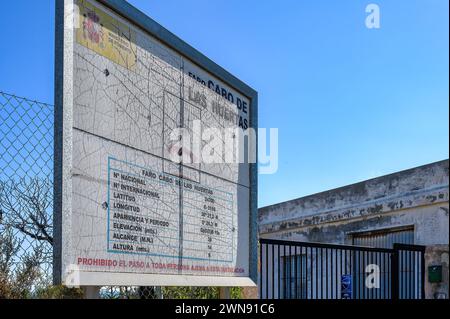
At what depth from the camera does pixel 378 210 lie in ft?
43.0

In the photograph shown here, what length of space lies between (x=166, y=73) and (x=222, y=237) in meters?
1.64

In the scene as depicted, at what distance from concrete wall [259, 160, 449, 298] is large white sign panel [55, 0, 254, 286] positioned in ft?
22.7

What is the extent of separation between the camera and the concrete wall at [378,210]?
11.9 m

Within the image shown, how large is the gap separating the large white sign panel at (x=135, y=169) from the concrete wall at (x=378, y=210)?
272 inches

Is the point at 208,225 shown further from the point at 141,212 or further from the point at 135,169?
the point at 135,169

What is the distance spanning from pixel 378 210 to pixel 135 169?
987 centimetres

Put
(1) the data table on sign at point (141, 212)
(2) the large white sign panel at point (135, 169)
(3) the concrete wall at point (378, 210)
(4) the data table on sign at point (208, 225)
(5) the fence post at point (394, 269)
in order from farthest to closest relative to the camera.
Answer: (3) the concrete wall at point (378, 210) → (5) the fence post at point (394, 269) → (4) the data table on sign at point (208, 225) → (1) the data table on sign at point (141, 212) → (2) the large white sign panel at point (135, 169)

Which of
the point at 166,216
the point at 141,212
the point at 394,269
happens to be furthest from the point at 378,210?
the point at 141,212

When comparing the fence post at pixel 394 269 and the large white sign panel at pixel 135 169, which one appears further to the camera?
the fence post at pixel 394 269

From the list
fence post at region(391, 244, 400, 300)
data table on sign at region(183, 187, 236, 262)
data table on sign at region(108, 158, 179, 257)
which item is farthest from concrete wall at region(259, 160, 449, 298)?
data table on sign at region(108, 158, 179, 257)

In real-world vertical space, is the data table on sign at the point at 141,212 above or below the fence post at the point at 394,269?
above

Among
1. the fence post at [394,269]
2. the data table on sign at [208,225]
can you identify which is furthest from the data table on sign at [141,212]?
the fence post at [394,269]

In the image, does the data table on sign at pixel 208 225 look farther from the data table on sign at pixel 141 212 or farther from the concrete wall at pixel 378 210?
the concrete wall at pixel 378 210
